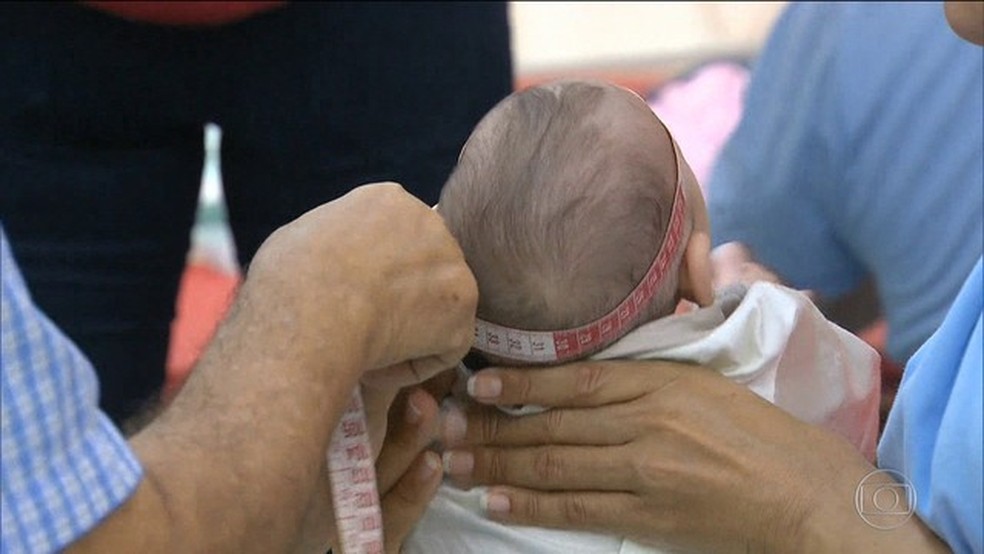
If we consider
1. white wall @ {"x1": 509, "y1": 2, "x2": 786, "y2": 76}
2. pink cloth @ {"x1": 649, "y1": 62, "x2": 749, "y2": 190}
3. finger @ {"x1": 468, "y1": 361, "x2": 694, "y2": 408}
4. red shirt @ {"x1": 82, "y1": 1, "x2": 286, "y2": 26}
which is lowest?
white wall @ {"x1": 509, "y1": 2, "x2": 786, "y2": 76}

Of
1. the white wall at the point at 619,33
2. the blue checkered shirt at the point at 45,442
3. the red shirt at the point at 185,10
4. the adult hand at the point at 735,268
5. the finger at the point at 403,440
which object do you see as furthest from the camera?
the white wall at the point at 619,33

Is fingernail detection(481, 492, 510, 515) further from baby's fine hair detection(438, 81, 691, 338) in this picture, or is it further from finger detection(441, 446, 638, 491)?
baby's fine hair detection(438, 81, 691, 338)

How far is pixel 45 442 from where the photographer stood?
2.29ft

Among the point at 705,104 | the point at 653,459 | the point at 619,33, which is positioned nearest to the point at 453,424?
the point at 653,459

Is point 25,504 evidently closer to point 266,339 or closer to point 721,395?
point 266,339

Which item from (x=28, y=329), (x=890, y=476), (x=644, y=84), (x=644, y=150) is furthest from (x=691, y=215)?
(x=644, y=84)

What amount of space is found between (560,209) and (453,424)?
0.17 metres

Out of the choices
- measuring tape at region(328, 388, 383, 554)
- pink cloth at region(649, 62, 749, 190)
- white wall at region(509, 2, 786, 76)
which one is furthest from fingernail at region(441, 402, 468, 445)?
white wall at region(509, 2, 786, 76)

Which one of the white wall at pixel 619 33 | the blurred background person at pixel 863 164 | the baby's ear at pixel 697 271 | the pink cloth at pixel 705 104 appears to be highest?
the baby's ear at pixel 697 271

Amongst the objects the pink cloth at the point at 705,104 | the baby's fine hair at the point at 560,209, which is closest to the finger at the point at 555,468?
the baby's fine hair at the point at 560,209

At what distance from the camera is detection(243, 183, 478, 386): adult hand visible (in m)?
0.82

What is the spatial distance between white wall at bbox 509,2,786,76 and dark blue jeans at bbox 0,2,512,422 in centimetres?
113

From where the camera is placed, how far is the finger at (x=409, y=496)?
0.96 metres

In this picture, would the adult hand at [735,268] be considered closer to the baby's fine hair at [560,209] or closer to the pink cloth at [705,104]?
the baby's fine hair at [560,209]
